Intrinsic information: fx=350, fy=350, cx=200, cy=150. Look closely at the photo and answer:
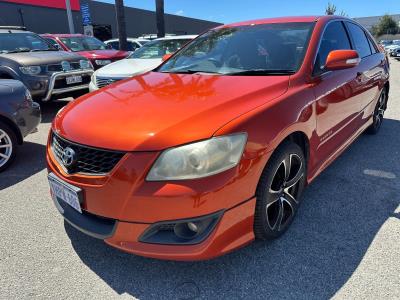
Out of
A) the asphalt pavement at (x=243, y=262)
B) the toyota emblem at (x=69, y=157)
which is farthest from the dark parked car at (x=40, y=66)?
the toyota emblem at (x=69, y=157)

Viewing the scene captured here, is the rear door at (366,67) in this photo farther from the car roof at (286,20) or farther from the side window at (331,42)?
the car roof at (286,20)

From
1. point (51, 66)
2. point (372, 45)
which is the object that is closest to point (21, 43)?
point (51, 66)

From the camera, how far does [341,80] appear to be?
10.6 feet

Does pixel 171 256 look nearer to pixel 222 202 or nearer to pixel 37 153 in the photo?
pixel 222 202

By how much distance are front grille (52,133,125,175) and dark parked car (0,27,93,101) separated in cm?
490

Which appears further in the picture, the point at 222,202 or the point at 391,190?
the point at 391,190

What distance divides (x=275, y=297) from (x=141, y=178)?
3.47 feet

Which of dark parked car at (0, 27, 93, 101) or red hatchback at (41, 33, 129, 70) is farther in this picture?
red hatchback at (41, 33, 129, 70)

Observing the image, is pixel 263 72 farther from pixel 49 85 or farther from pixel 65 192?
pixel 49 85

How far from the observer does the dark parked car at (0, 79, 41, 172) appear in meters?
4.08

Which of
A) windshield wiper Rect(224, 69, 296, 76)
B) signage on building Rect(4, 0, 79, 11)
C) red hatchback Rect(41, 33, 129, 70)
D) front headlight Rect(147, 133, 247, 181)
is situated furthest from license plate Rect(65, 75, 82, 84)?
signage on building Rect(4, 0, 79, 11)

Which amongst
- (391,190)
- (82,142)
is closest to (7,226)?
(82,142)

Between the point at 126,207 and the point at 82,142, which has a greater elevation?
the point at 82,142

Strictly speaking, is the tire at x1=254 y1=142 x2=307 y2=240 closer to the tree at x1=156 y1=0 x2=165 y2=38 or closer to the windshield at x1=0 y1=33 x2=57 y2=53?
the windshield at x1=0 y1=33 x2=57 y2=53
